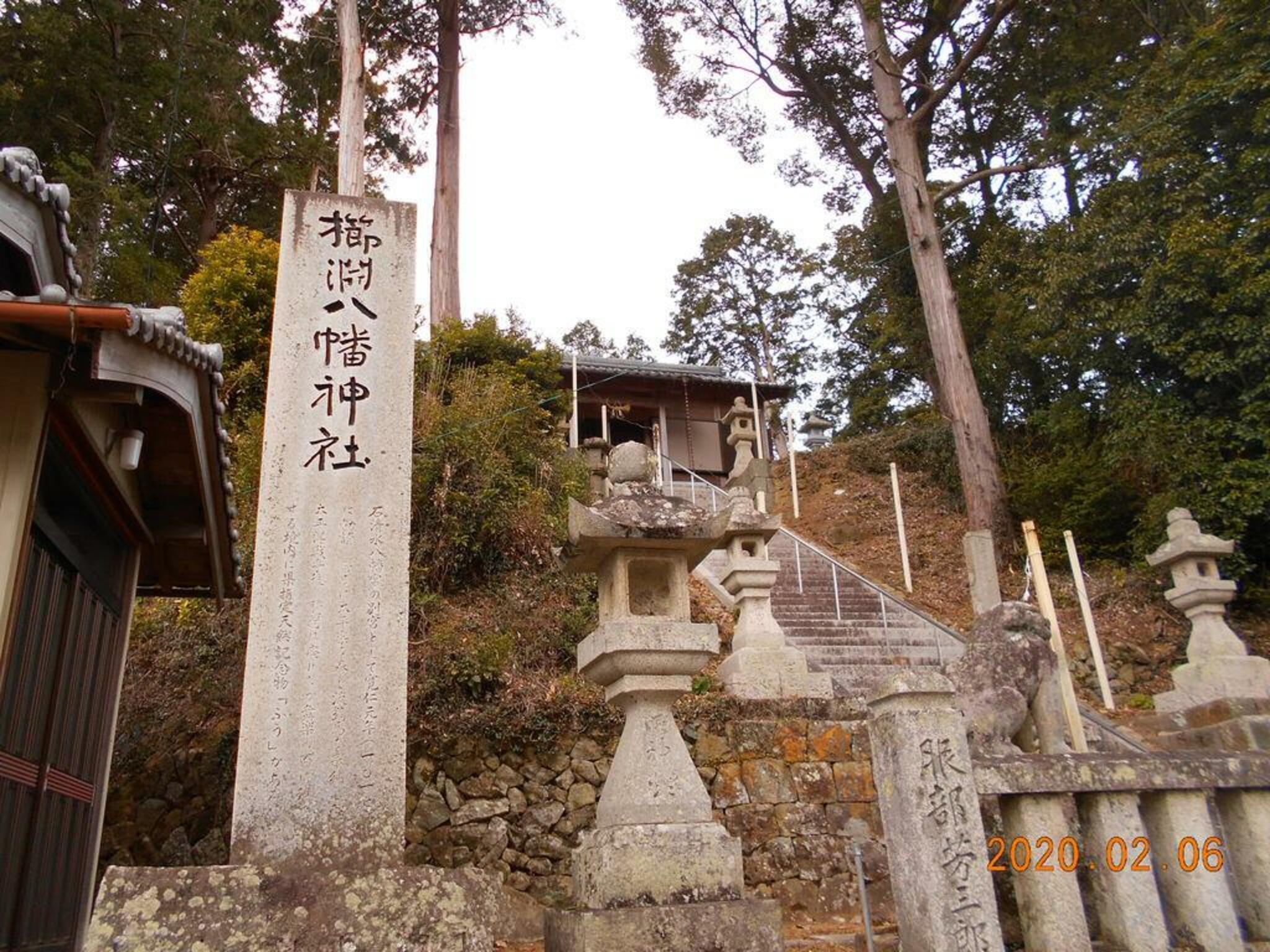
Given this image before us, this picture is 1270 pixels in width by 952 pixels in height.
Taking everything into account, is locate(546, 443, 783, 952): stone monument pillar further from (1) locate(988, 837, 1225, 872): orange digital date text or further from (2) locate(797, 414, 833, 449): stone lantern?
(2) locate(797, 414, 833, 449): stone lantern

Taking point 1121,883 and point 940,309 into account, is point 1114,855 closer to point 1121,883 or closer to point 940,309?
point 1121,883

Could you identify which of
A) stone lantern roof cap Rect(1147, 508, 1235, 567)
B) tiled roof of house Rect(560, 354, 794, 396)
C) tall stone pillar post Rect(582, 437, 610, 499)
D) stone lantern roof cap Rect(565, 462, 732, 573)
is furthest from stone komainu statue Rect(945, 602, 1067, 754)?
tiled roof of house Rect(560, 354, 794, 396)

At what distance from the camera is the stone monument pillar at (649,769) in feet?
13.4

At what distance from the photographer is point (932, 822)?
371 cm

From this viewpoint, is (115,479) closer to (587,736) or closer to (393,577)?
(393,577)

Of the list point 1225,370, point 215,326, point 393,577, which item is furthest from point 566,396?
point 393,577

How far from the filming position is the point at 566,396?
1416cm

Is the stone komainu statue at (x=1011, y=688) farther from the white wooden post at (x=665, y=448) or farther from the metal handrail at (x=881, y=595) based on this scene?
the white wooden post at (x=665, y=448)

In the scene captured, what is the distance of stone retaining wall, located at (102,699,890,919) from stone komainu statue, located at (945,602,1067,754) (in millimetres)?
2134

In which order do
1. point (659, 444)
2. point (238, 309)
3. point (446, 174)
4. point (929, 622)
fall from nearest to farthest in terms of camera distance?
1. point (929, 622)
2. point (238, 309)
3. point (446, 174)
4. point (659, 444)

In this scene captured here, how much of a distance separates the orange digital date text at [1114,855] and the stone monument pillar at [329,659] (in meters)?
2.17

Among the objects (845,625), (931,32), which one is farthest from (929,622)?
(931,32)

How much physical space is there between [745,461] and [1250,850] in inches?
505

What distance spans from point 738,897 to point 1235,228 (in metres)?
12.5
